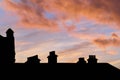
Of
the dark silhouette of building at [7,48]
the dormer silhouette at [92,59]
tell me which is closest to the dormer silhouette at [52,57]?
the dormer silhouette at [92,59]

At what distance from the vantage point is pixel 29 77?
49812mm

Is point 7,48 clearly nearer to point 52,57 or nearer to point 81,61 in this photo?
point 52,57

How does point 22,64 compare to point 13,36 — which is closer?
point 22,64

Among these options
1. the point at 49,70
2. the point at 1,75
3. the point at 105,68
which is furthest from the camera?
A: the point at 105,68

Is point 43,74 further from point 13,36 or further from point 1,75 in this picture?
point 13,36

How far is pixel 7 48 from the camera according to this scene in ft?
Answer: 181

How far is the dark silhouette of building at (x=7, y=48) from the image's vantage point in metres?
53.4

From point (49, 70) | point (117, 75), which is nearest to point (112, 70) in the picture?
point (117, 75)

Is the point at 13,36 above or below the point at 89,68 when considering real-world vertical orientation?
above

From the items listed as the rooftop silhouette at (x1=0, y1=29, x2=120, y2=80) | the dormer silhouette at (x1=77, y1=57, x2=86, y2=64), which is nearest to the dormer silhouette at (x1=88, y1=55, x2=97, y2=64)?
the rooftop silhouette at (x1=0, y1=29, x2=120, y2=80)

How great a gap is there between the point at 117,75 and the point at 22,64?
14258mm

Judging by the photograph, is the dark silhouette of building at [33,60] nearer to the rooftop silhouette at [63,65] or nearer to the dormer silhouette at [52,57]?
the rooftop silhouette at [63,65]

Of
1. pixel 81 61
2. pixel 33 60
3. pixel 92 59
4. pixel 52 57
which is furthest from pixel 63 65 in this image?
pixel 92 59

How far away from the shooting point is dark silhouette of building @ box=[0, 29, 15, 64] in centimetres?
5342
